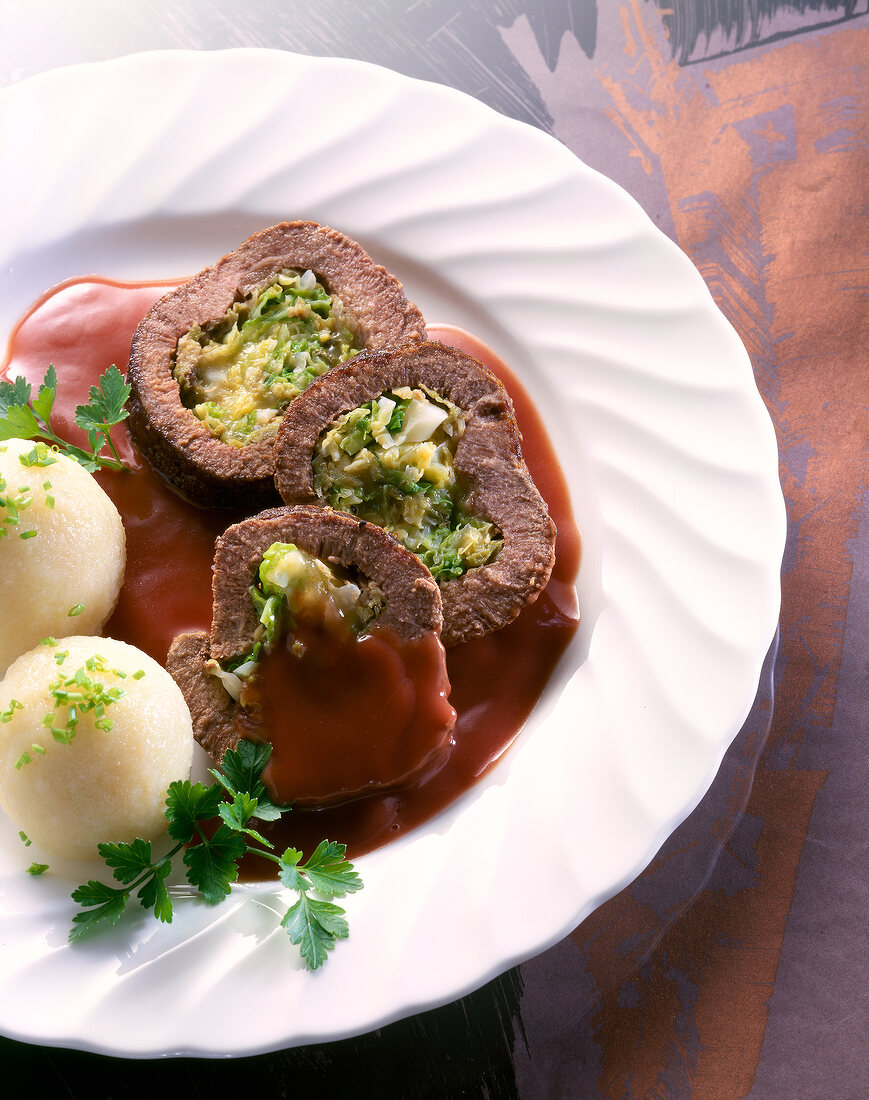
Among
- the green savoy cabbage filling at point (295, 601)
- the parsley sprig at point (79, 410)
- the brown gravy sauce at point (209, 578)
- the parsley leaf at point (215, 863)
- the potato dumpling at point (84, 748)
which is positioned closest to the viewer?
the potato dumpling at point (84, 748)

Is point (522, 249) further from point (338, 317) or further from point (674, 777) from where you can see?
point (674, 777)

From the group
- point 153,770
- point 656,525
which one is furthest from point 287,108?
point 153,770

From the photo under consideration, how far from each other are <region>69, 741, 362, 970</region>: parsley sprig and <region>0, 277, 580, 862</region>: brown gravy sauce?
0.17m

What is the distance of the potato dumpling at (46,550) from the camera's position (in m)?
2.72

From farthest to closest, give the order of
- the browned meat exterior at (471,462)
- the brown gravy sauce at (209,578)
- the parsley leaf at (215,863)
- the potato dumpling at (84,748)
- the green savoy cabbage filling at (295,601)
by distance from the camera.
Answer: the browned meat exterior at (471,462) < the brown gravy sauce at (209,578) < the green savoy cabbage filling at (295,601) < the parsley leaf at (215,863) < the potato dumpling at (84,748)

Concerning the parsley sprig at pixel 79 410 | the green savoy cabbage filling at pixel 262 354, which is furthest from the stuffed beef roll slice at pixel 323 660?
the parsley sprig at pixel 79 410

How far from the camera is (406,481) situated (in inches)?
116

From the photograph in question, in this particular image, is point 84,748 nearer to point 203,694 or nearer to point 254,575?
point 203,694

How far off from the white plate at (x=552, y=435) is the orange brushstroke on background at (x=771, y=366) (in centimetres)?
54

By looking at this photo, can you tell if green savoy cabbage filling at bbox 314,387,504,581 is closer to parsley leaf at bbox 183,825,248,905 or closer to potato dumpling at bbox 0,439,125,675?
potato dumpling at bbox 0,439,125,675

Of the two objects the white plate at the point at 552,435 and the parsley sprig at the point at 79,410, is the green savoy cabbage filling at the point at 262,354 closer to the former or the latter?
the parsley sprig at the point at 79,410

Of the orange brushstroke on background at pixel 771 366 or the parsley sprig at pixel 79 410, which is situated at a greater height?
the parsley sprig at pixel 79 410

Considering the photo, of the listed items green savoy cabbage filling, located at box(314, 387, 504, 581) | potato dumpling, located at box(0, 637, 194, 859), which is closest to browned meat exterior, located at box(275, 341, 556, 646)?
green savoy cabbage filling, located at box(314, 387, 504, 581)

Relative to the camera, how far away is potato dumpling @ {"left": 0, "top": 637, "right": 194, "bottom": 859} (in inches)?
99.0
